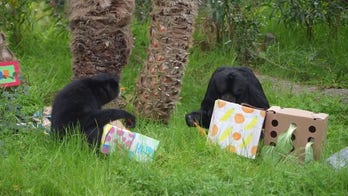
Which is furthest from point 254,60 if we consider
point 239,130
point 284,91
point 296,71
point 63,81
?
point 239,130

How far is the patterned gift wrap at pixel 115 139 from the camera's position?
183 inches

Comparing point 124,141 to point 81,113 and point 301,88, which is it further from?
point 301,88

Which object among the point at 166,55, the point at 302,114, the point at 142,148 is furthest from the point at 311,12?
the point at 142,148

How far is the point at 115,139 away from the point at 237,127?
3.26ft

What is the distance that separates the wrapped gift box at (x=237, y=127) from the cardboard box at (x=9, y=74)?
1.97 meters

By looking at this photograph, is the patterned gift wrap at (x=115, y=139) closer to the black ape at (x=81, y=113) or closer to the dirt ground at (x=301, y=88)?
the black ape at (x=81, y=113)

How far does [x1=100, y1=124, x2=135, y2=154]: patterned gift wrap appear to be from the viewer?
4641 mm

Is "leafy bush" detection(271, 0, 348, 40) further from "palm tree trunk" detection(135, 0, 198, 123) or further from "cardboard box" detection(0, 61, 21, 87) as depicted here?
"cardboard box" detection(0, 61, 21, 87)

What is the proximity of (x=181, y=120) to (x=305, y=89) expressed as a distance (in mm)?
2417

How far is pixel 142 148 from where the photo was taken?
466 cm

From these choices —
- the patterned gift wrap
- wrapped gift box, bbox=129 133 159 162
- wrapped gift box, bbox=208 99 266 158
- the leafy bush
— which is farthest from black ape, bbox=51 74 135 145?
the leafy bush

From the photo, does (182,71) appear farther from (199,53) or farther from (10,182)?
(199,53)

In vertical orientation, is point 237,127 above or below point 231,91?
below

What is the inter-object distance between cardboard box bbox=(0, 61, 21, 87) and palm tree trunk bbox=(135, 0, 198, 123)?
1.21m
